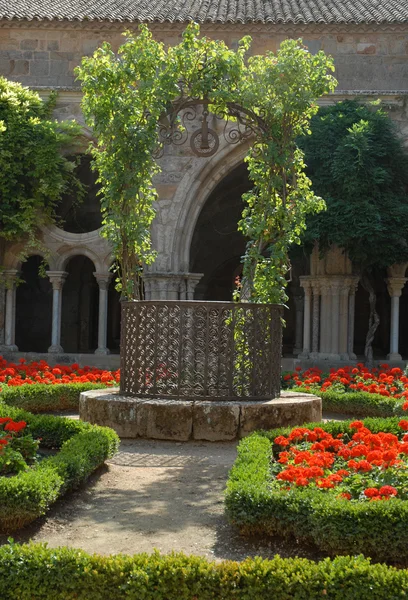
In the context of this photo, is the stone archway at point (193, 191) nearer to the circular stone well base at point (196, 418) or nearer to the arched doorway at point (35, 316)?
the arched doorway at point (35, 316)

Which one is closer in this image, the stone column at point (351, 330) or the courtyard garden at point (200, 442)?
the courtyard garden at point (200, 442)

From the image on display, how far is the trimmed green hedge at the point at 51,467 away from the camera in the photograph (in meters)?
4.35

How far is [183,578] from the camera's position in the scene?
11.2 feet

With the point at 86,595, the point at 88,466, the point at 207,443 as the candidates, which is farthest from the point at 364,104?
the point at 86,595

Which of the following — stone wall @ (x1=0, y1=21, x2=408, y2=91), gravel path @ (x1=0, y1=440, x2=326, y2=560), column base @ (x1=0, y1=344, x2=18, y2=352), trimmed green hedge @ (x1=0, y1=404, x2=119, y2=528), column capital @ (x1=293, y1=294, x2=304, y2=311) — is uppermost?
stone wall @ (x1=0, y1=21, x2=408, y2=91)

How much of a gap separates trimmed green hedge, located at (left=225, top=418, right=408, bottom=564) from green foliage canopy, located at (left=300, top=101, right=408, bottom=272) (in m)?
9.57

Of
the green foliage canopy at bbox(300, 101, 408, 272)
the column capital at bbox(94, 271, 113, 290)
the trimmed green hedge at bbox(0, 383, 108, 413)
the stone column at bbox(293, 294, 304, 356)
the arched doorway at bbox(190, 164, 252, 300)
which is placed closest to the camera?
the trimmed green hedge at bbox(0, 383, 108, 413)

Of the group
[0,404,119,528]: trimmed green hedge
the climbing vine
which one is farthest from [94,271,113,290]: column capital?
[0,404,119,528]: trimmed green hedge

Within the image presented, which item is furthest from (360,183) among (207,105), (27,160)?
(207,105)

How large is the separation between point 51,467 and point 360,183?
10.1 metres

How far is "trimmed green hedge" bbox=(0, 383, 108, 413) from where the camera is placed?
9.17 meters

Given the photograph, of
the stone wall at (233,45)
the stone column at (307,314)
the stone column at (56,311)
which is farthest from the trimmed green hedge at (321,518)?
the stone wall at (233,45)

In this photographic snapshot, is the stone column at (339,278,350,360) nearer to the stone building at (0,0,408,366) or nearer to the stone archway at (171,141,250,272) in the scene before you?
the stone building at (0,0,408,366)

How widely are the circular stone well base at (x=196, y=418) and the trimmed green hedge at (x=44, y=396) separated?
2352 mm
